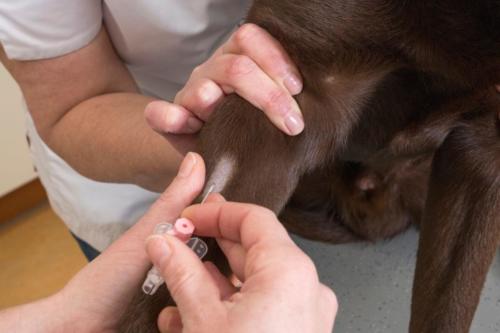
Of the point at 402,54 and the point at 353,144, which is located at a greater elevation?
the point at 402,54

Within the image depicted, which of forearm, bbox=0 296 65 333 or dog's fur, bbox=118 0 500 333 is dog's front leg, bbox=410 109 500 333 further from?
forearm, bbox=0 296 65 333

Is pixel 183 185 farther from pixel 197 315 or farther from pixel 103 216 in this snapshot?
pixel 103 216

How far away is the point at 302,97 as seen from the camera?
65 cm

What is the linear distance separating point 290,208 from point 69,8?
42 centimetres

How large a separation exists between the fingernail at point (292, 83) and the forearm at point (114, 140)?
331 mm

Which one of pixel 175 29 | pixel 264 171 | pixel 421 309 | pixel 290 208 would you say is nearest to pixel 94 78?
pixel 175 29

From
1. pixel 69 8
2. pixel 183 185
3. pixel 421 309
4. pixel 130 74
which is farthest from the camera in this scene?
pixel 130 74

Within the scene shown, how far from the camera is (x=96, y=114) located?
1.00 meters

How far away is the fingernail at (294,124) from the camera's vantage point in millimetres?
613

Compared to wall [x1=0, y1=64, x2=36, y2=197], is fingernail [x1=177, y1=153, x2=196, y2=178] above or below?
above

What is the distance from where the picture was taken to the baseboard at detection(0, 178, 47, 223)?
6.73 ft

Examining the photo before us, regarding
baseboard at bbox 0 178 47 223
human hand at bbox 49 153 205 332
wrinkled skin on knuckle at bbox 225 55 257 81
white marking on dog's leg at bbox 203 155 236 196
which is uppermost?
wrinkled skin on knuckle at bbox 225 55 257 81

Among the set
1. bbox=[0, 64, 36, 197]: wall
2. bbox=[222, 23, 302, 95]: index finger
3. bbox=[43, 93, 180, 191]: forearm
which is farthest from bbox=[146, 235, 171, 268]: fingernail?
bbox=[0, 64, 36, 197]: wall

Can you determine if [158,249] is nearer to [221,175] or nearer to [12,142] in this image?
[221,175]
